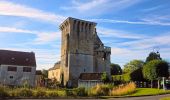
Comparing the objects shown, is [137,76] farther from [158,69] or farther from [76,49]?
[76,49]

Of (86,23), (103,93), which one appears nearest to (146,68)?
(103,93)

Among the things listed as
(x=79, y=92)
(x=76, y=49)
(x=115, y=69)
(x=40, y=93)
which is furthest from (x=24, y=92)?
(x=115, y=69)

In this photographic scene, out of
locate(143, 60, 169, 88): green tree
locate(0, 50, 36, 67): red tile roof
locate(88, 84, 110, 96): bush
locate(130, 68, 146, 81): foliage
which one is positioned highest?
locate(0, 50, 36, 67): red tile roof

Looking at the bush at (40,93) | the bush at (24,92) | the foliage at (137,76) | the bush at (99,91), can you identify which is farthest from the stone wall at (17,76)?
the bush at (40,93)

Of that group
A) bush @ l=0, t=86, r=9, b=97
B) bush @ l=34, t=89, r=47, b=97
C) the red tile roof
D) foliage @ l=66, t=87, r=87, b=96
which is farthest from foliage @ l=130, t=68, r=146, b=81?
bush @ l=0, t=86, r=9, b=97

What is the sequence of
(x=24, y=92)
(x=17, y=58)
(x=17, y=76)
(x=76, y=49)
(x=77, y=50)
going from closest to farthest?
(x=24, y=92)
(x=17, y=76)
(x=17, y=58)
(x=76, y=49)
(x=77, y=50)

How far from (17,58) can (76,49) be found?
44.9 ft

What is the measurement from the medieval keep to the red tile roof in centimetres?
839

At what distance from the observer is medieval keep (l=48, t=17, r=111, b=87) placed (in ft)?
226

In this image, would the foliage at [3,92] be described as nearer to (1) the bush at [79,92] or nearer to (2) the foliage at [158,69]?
(1) the bush at [79,92]

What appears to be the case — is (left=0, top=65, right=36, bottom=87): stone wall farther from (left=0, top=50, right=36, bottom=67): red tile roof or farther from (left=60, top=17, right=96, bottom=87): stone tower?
(left=60, top=17, right=96, bottom=87): stone tower

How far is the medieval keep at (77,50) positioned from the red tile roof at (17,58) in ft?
27.5

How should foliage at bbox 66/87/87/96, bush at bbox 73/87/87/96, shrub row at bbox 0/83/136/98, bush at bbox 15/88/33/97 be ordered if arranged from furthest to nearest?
bush at bbox 73/87/87/96 → foliage at bbox 66/87/87/96 → bush at bbox 15/88/33/97 → shrub row at bbox 0/83/136/98

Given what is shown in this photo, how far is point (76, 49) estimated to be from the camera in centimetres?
6925
